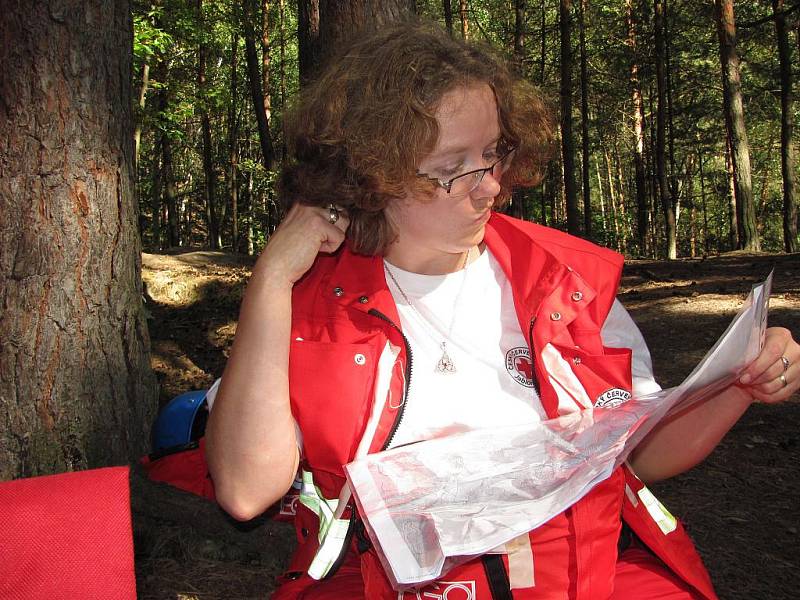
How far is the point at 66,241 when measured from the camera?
282 centimetres

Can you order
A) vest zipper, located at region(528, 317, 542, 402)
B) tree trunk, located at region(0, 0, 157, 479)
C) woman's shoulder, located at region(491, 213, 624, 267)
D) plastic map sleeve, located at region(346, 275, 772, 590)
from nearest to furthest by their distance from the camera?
plastic map sleeve, located at region(346, 275, 772, 590)
vest zipper, located at region(528, 317, 542, 402)
woman's shoulder, located at region(491, 213, 624, 267)
tree trunk, located at region(0, 0, 157, 479)

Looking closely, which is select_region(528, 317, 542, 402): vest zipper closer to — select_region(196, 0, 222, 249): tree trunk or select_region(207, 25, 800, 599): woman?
select_region(207, 25, 800, 599): woman

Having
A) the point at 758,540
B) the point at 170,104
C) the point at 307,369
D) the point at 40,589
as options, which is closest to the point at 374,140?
the point at 307,369

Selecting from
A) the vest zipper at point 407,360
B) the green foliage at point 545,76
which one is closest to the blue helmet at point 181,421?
the vest zipper at point 407,360

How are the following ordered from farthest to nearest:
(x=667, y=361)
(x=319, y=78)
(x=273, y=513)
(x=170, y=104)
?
(x=170, y=104) → (x=667, y=361) → (x=273, y=513) → (x=319, y=78)

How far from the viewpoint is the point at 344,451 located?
1.68 m

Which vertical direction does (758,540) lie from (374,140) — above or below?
below

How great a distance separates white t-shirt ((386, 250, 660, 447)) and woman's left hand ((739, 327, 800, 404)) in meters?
0.25

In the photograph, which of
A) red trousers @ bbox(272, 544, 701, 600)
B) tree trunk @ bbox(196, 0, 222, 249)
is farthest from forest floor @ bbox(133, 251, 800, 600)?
tree trunk @ bbox(196, 0, 222, 249)

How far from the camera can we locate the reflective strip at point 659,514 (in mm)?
1759

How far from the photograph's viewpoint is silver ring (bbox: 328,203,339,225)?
1.88 m

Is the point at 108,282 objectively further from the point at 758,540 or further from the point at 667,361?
the point at 667,361

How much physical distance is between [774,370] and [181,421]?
205 centimetres

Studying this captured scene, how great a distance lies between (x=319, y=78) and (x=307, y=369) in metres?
0.80
